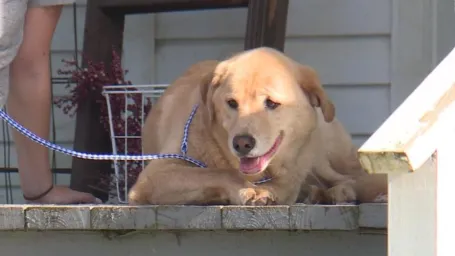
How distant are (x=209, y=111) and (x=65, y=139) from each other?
6.60ft

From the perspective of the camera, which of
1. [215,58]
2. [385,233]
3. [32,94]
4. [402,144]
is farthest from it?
[215,58]

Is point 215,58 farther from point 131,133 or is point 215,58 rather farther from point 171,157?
point 171,157

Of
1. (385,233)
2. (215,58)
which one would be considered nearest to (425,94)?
(385,233)

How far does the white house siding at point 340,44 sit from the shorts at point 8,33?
5.02ft

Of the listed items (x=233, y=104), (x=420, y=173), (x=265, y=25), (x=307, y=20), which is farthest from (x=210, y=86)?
(x=307, y=20)

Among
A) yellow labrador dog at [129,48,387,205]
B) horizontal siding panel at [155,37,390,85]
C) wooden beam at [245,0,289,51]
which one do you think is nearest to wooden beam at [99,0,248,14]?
wooden beam at [245,0,289,51]

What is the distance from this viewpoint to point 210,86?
291 centimetres

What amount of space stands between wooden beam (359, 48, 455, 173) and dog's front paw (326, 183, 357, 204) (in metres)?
1.10

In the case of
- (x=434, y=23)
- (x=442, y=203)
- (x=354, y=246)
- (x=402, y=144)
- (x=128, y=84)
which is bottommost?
(x=354, y=246)

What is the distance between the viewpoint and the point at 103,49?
4254 millimetres

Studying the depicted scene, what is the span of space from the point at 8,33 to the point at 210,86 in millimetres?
720

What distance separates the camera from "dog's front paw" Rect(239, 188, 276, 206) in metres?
2.55

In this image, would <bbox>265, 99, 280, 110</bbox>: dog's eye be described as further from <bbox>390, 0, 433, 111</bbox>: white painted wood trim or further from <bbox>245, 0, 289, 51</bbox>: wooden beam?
<bbox>390, 0, 433, 111</bbox>: white painted wood trim

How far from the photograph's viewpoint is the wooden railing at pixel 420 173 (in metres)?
1.62
